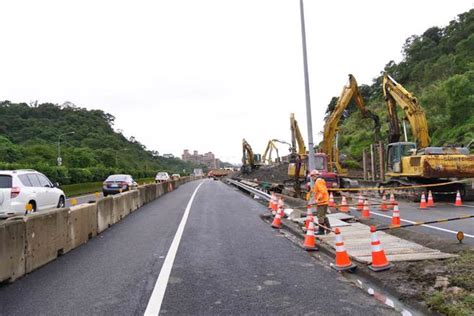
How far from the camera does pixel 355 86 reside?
85.5 feet

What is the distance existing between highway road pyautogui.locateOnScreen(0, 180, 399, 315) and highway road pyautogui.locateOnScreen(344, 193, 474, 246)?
3726 mm

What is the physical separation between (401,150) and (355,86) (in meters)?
5.08

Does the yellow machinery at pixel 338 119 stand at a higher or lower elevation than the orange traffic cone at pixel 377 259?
higher

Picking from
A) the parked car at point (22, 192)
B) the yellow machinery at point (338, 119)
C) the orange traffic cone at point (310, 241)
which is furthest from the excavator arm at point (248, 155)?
the orange traffic cone at point (310, 241)

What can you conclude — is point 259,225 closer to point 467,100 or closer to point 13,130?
Answer: point 467,100

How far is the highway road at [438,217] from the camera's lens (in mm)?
11000

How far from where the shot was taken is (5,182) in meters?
12.6

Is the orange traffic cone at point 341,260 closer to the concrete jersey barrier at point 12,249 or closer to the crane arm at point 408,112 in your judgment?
the concrete jersey barrier at point 12,249

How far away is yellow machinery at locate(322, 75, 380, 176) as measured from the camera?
26219mm

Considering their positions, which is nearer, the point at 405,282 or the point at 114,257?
the point at 405,282

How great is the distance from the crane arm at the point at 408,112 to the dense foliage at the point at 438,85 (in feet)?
36.2

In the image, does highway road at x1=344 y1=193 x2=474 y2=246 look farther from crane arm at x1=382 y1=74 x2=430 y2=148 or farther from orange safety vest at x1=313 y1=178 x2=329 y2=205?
crane arm at x1=382 y1=74 x2=430 y2=148

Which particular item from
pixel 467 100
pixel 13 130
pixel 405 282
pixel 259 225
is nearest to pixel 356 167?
pixel 467 100

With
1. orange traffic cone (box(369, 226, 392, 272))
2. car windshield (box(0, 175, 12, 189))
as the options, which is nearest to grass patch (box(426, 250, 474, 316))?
orange traffic cone (box(369, 226, 392, 272))
